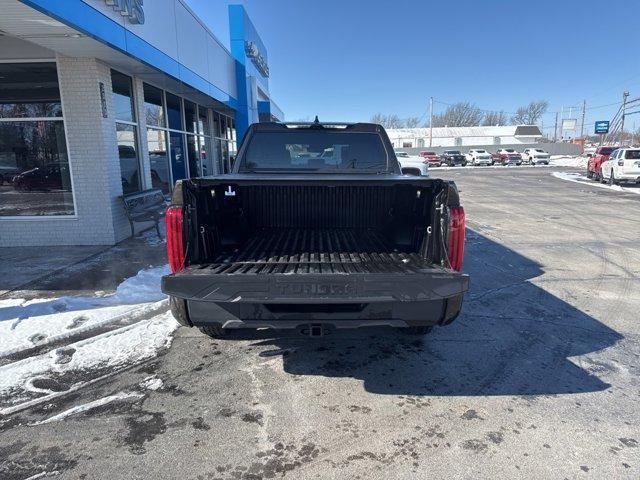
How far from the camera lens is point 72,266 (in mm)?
6988

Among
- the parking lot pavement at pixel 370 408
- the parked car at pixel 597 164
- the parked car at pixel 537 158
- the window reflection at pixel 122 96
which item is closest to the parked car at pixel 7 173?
the window reflection at pixel 122 96

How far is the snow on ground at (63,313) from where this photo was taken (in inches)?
171

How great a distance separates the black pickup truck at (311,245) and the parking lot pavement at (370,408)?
532 millimetres

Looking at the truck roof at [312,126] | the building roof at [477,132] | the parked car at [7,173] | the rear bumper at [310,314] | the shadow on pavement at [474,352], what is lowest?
the shadow on pavement at [474,352]

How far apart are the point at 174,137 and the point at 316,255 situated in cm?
1093

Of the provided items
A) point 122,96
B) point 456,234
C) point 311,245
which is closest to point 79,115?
point 122,96

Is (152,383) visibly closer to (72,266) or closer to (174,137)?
(72,266)

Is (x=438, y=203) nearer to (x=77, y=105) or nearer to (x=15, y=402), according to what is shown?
(x=15, y=402)

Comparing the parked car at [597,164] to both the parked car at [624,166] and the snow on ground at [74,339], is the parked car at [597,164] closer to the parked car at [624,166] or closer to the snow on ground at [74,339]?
the parked car at [624,166]

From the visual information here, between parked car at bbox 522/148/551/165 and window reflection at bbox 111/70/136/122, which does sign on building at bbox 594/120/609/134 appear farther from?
window reflection at bbox 111/70/136/122

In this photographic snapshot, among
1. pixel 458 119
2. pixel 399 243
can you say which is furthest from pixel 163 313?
pixel 458 119

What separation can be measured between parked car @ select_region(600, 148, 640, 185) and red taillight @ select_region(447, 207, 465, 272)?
900 inches

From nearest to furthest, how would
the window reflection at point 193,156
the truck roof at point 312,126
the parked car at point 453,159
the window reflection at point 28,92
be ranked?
the truck roof at point 312,126, the window reflection at point 28,92, the window reflection at point 193,156, the parked car at point 453,159

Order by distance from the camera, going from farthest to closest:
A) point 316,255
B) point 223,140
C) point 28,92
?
point 223,140
point 28,92
point 316,255
